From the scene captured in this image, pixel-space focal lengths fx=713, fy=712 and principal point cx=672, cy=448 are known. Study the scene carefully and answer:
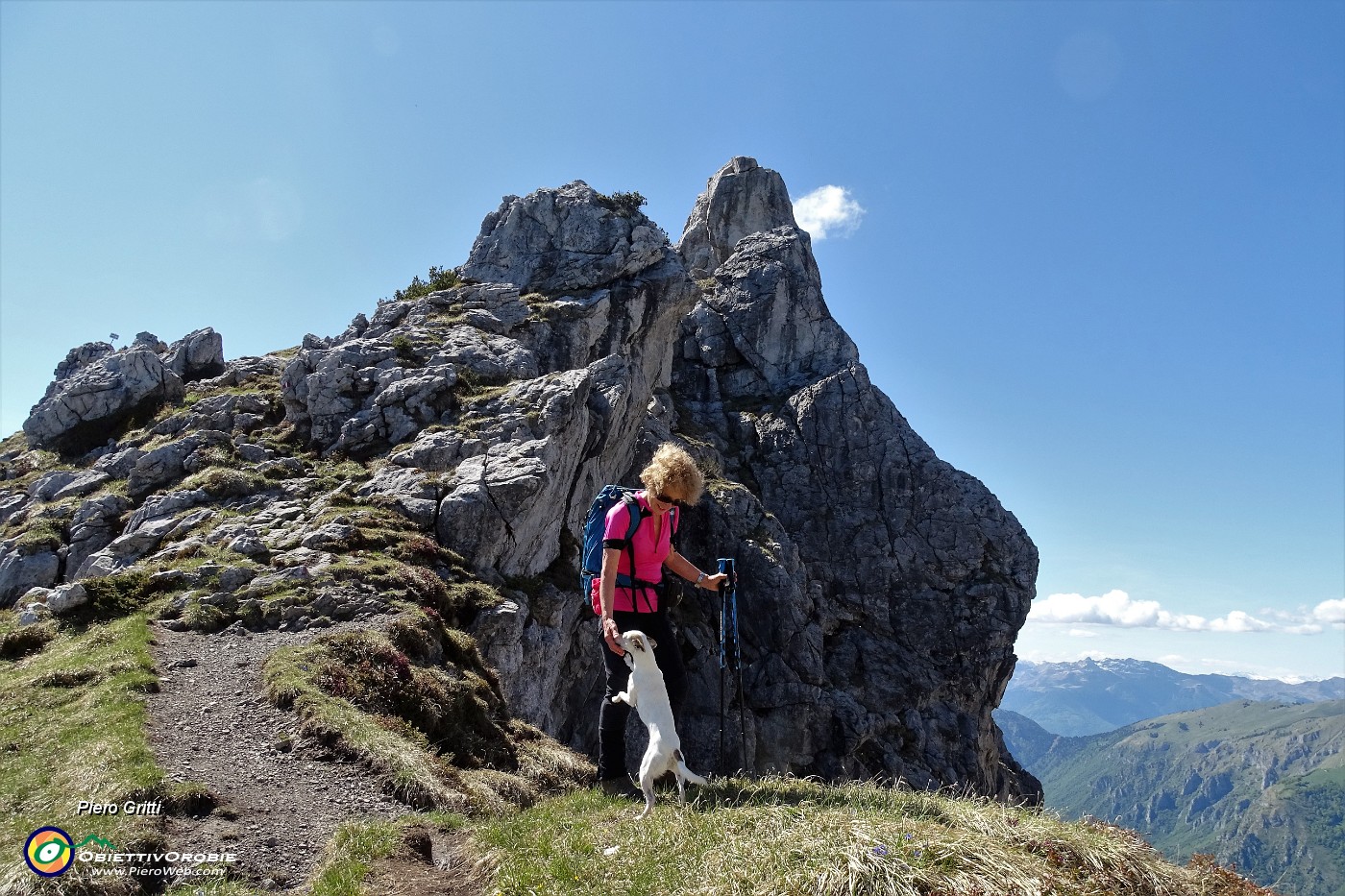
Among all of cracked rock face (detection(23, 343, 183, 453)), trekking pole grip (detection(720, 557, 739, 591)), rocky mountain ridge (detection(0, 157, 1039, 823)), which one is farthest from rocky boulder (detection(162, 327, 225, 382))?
trekking pole grip (detection(720, 557, 739, 591))

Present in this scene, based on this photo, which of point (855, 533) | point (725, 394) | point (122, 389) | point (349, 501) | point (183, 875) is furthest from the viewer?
point (725, 394)

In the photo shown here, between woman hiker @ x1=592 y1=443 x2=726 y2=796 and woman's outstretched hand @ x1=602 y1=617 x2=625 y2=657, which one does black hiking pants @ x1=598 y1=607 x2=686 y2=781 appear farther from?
woman's outstretched hand @ x1=602 y1=617 x2=625 y2=657

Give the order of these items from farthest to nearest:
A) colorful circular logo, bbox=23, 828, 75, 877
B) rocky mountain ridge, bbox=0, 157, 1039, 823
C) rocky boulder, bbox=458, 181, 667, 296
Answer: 1. rocky boulder, bbox=458, 181, 667, 296
2. rocky mountain ridge, bbox=0, 157, 1039, 823
3. colorful circular logo, bbox=23, 828, 75, 877

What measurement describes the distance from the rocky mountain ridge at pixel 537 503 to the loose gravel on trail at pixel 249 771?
675 millimetres

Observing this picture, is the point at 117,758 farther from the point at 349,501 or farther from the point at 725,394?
the point at 725,394

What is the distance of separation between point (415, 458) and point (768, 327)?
60192 millimetres

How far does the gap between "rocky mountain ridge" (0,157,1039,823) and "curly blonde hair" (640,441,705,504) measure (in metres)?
4.89

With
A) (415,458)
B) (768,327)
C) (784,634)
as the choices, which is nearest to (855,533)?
(784,634)

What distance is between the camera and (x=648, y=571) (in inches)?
340

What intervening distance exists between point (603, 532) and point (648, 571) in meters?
0.72

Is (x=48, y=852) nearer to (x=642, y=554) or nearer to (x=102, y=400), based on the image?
(x=642, y=554)

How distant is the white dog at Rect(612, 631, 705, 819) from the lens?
7.25 metres

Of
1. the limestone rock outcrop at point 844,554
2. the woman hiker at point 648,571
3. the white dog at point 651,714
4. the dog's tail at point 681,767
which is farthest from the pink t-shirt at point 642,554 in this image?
the limestone rock outcrop at point 844,554

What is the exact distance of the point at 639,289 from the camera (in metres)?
49.8
